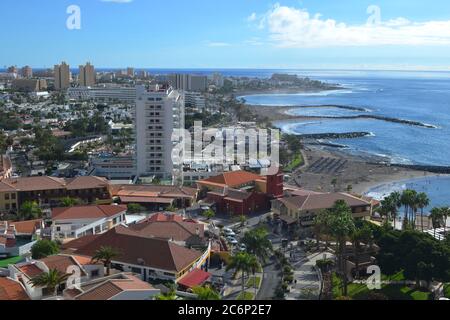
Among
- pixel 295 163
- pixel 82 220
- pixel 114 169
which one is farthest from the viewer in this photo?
pixel 295 163

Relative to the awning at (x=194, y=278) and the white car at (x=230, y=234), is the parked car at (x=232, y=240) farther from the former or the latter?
the awning at (x=194, y=278)

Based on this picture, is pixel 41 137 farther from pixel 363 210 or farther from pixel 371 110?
pixel 371 110

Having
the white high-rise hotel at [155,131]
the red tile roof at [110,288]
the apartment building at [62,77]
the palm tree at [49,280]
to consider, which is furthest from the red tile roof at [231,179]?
the apartment building at [62,77]

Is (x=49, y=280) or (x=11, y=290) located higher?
(x=49, y=280)

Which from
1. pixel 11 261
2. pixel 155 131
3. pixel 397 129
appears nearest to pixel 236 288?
pixel 11 261

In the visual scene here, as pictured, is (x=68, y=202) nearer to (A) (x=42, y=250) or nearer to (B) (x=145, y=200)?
(B) (x=145, y=200)
